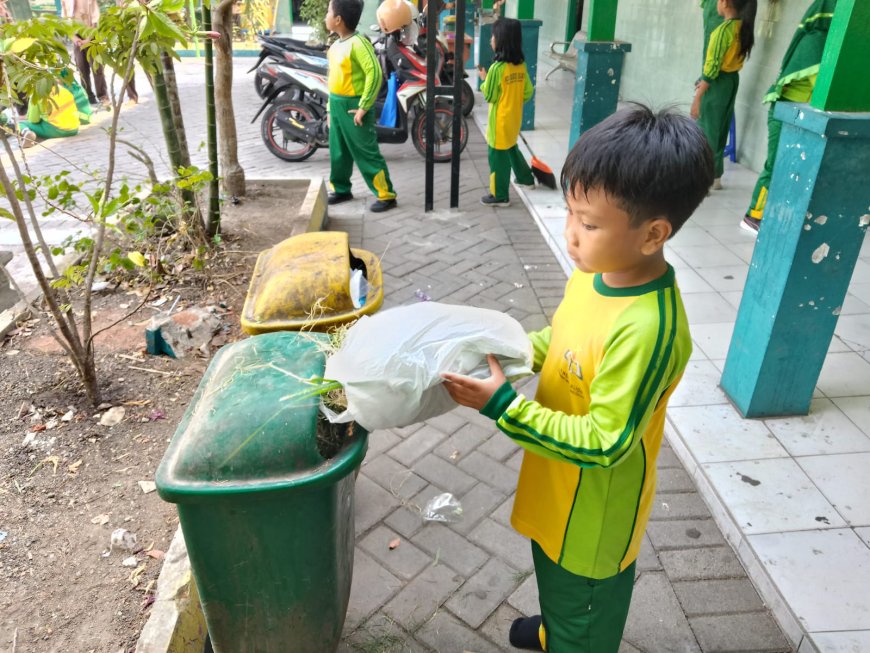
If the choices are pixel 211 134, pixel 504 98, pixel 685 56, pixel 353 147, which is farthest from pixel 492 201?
pixel 685 56

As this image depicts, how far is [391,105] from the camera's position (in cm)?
741

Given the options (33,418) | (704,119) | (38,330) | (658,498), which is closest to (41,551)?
(33,418)

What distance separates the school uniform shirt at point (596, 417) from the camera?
4.32 feet

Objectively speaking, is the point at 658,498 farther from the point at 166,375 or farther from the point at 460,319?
the point at 166,375

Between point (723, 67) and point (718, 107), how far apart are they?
13.4 inches

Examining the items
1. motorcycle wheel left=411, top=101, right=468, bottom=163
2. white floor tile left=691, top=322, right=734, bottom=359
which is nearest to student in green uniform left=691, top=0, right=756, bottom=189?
white floor tile left=691, top=322, right=734, bottom=359

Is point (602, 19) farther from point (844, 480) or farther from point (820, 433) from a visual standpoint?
point (844, 480)

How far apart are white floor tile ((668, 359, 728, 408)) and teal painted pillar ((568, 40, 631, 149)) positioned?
2963 mm

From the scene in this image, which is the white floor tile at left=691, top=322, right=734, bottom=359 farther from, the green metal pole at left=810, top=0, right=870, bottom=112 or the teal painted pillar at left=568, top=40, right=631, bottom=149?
the teal painted pillar at left=568, top=40, right=631, bottom=149

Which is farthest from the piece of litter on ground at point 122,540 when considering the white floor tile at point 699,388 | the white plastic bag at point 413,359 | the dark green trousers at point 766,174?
the dark green trousers at point 766,174

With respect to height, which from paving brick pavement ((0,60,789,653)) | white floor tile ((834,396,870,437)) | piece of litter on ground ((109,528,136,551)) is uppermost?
white floor tile ((834,396,870,437))

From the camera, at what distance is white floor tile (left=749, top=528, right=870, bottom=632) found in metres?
2.10

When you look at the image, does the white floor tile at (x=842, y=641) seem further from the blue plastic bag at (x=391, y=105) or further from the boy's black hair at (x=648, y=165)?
the blue plastic bag at (x=391, y=105)

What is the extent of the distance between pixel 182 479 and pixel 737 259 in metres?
4.35
